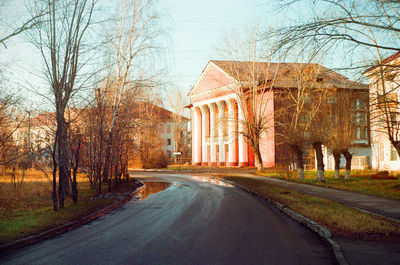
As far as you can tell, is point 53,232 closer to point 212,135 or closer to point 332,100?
point 332,100

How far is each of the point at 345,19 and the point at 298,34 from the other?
1302 millimetres

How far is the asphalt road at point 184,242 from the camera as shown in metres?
6.71

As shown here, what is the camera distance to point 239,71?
137 feet

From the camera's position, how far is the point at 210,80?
60875mm

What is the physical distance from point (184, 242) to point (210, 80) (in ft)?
177

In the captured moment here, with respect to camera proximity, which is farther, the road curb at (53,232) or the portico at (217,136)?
the portico at (217,136)

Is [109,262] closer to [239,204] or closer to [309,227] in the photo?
[309,227]

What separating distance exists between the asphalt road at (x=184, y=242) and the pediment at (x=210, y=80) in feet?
149

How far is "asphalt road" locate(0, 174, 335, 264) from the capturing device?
6.71 meters

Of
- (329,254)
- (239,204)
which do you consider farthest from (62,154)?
(329,254)

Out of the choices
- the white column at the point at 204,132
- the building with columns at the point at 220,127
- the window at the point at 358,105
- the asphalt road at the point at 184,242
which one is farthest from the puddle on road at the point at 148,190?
the white column at the point at 204,132

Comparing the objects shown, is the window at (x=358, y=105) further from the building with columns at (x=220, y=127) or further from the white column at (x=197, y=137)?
the white column at (x=197, y=137)

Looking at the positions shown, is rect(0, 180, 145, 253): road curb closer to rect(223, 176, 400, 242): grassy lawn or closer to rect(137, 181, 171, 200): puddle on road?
rect(137, 181, 171, 200): puddle on road

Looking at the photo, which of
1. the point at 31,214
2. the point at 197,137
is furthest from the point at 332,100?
the point at 197,137
